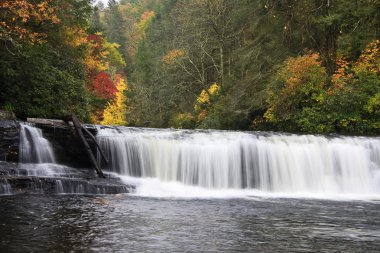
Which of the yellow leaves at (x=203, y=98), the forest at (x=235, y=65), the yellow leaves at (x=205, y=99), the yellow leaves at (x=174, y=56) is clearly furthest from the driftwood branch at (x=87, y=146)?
the yellow leaves at (x=174, y=56)

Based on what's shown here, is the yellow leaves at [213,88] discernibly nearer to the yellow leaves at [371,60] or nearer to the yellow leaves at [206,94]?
the yellow leaves at [206,94]

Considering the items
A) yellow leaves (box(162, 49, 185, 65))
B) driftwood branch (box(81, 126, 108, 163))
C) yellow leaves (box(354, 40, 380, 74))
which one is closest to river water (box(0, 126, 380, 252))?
driftwood branch (box(81, 126, 108, 163))

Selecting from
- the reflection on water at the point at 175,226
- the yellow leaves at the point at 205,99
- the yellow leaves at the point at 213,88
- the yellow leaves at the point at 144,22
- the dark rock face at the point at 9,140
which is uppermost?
the yellow leaves at the point at 144,22

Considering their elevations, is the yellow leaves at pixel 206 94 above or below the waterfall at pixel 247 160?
above

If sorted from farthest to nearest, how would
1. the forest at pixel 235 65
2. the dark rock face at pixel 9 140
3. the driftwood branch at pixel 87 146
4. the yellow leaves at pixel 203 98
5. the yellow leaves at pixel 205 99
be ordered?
the yellow leaves at pixel 203 98, the yellow leaves at pixel 205 99, the forest at pixel 235 65, the driftwood branch at pixel 87 146, the dark rock face at pixel 9 140

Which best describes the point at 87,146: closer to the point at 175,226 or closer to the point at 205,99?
the point at 175,226

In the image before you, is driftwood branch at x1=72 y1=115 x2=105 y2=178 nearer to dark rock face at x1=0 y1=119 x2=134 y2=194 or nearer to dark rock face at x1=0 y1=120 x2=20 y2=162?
dark rock face at x1=0 y1=119 x2=134 y2=194

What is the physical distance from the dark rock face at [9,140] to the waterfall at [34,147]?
21 centimetres

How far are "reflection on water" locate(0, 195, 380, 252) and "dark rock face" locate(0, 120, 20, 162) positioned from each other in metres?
3.20

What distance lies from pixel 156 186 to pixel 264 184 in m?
3.99

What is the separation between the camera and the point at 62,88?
19.5 metres

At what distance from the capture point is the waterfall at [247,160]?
16.2 meters

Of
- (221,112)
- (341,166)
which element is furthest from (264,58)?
(341,166)

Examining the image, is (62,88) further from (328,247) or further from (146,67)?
(146,67)
